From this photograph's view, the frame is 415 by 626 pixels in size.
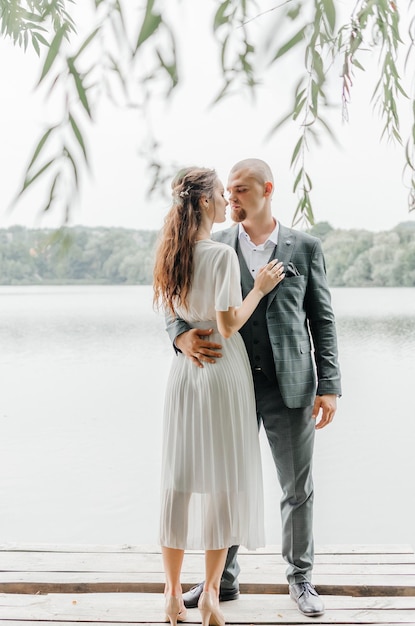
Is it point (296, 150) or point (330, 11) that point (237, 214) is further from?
point (330, 11)

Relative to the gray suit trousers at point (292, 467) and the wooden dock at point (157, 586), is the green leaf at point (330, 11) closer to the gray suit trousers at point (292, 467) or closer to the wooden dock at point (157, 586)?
the gray suit trousers at point (292, 467)

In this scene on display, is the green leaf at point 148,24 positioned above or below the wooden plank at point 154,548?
above

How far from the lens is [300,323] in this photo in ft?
6.55

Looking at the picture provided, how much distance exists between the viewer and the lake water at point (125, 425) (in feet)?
11.8

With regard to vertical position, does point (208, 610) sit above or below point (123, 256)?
below

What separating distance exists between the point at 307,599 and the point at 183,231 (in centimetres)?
119

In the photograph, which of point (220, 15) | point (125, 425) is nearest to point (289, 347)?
point (220, 15)

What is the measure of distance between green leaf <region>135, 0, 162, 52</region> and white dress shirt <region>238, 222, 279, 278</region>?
149 centimetres

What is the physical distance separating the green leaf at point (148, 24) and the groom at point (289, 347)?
1389 mm

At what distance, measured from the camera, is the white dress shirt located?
6.66 ft

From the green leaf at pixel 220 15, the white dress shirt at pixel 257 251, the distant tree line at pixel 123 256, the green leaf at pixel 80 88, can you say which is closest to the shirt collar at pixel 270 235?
the white dress shirt at pixel 257 251

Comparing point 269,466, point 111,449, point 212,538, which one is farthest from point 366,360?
point 212,538

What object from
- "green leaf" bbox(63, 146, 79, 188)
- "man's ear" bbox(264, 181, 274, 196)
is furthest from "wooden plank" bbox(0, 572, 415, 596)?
"green leaf" bbox(63, 146, 79, 188)

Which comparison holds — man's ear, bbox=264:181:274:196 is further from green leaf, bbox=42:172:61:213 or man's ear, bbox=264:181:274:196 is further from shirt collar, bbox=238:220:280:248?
green leaf, bbox=42:172:61:213
